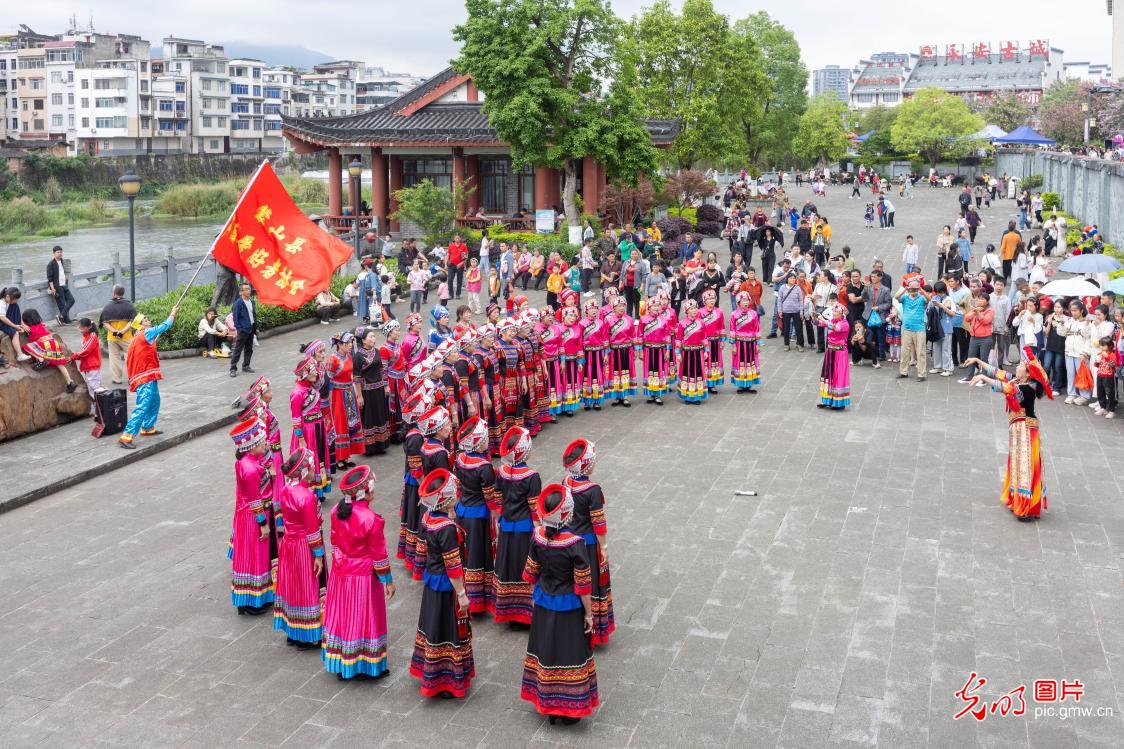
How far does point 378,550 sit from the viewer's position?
730 cm

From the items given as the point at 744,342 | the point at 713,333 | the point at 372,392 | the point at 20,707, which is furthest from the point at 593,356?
the point at 20,707

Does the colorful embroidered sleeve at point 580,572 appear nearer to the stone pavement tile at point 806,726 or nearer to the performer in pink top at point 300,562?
the stone pavement tile at point 806,726

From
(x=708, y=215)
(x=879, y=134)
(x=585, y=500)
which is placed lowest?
(x=585, y=500)

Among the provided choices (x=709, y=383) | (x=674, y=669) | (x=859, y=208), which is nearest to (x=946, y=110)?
(x=859, y=208)

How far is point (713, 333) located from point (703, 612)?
7.19 meters

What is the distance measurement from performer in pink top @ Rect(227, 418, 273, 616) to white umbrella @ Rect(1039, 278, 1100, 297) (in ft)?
38.1

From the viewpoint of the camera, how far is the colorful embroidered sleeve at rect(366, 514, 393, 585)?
7230 mm

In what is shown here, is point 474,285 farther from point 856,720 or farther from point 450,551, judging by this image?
point 856,720

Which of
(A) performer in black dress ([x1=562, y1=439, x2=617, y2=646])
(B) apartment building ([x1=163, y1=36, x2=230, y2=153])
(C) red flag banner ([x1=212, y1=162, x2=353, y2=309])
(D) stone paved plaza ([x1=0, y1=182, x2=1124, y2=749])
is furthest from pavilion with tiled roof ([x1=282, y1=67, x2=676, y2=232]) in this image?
(B) apartment building ([x1=163, y1=36, x2=230, y2=153])

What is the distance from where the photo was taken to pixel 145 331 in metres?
12.8

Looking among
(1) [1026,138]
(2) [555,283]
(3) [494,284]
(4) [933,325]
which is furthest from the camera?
(1) [1026,138]

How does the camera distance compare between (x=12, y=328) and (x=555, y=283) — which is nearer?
(x=12, y=328)

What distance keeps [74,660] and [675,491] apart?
5971mm

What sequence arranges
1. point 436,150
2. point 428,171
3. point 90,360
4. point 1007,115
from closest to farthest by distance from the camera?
1. point 90,360
2. point 436,150
3. point 428,171
4. point 1007,115
